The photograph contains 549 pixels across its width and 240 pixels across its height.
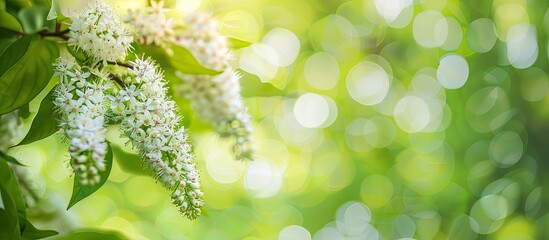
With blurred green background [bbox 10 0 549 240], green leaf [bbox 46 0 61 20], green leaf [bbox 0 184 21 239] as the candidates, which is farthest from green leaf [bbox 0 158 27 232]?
blurred green background [bbox 10 0 549 240]

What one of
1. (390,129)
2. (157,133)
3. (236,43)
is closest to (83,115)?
(157,133)

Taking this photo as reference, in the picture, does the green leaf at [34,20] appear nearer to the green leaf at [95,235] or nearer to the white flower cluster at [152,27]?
the white flower cluster at [152,27]

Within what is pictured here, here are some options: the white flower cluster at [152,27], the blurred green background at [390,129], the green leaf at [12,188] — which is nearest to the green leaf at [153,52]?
the white flower cluster at [152,27]

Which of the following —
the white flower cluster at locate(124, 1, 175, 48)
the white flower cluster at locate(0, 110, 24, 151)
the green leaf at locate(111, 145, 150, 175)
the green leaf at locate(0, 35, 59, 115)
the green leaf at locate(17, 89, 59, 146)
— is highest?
the white flower cluster at locate(124, 1, 175, 48)

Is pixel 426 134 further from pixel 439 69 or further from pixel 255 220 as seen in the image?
pixel 255 220

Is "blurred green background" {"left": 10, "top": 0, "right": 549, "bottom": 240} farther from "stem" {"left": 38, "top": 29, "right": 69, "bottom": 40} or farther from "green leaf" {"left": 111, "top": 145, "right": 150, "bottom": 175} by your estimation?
"stem" {"left": 38, "top": 29, "right": 69, "bottom": 40}

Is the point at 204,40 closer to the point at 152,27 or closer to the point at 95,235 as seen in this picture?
the point at 152,27

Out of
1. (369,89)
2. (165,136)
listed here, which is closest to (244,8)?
(369,89)
